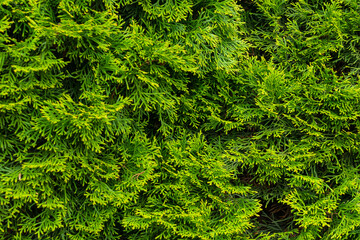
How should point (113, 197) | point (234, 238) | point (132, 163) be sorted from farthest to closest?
point (234, 238) < point (132, 163) < point (113, 197)

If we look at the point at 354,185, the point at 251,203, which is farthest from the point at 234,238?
the point at 354,185

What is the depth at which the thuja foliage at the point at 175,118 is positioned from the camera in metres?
2.54

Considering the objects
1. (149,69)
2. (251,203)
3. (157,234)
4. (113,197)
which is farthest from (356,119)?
(113,197)

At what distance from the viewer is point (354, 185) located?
3.10 m

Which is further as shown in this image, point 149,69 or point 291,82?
point 291,82

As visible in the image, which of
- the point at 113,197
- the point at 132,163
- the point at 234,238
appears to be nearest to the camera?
the point at 113,197

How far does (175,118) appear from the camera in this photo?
3.21m

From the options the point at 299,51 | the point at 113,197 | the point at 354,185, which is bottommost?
the point at 113,197

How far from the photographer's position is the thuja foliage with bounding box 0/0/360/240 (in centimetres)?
254

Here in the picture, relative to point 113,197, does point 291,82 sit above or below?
above

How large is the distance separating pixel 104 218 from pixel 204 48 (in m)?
1.99

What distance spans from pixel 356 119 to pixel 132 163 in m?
2.44

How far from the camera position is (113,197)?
9.11ft

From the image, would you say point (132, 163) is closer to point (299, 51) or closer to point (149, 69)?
point (149, 69)
